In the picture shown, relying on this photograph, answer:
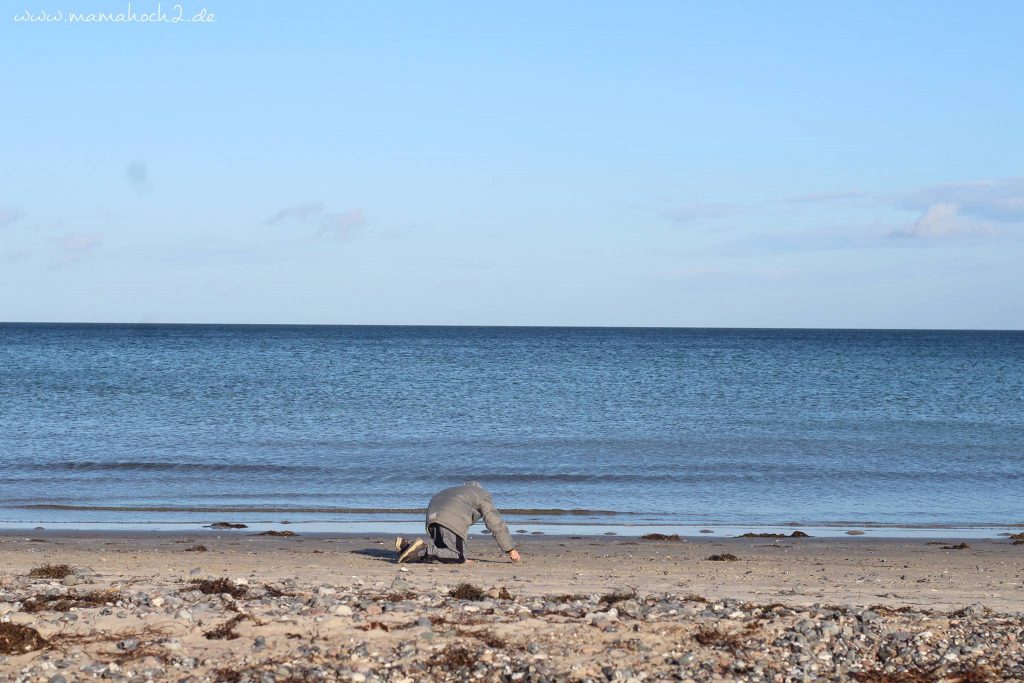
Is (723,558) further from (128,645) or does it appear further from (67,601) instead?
(128,645)

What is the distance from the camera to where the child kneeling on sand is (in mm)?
13609

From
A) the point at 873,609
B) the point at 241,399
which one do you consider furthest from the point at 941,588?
the point at 241,399

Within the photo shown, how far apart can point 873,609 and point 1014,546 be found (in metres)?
8.17

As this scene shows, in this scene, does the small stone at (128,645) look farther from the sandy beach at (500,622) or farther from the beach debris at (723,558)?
the beach debris at (723,558)

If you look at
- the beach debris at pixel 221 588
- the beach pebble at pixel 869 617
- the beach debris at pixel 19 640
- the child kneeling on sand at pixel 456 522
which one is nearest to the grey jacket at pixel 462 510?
the child kneeling on sand at pixel 456 522

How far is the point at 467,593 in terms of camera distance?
1085cm

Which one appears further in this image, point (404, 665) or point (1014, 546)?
point (1014, 546)

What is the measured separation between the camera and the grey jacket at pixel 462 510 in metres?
13.6

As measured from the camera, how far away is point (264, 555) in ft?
50.5

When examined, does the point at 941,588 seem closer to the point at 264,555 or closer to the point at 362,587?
the point at 362,587

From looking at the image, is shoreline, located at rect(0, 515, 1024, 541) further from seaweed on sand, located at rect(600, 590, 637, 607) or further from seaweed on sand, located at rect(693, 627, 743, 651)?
seaweed on sand, located at rect(693, 627, 743, 651)

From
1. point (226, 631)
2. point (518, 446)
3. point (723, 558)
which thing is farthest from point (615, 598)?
point (518, 446)

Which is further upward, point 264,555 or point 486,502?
point 486,502

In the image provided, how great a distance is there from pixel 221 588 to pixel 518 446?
2181 cm
